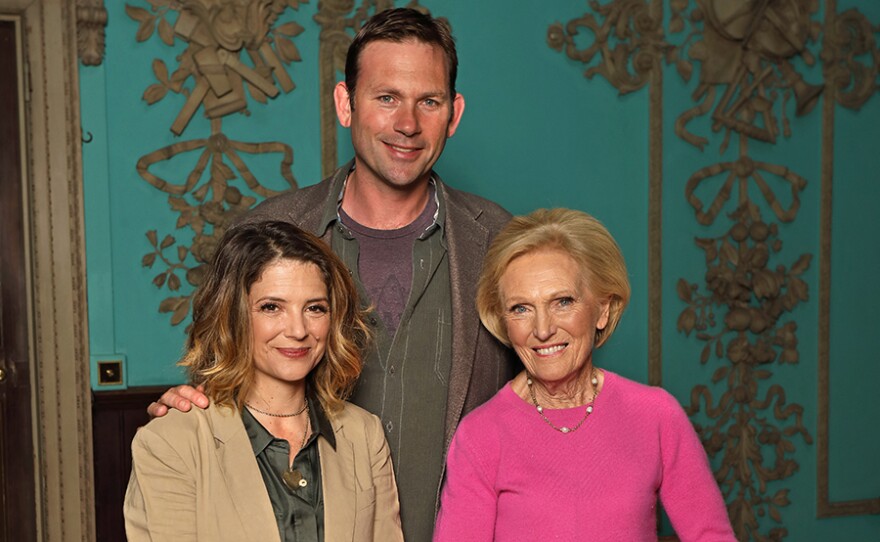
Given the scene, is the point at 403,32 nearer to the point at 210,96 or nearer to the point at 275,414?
the point at 275,414

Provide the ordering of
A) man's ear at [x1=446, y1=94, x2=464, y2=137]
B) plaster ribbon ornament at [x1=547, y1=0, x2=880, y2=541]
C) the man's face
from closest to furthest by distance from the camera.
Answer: the man's face < man's ear at [x1=446, y1=94, x2=464, y2=137] < plaster ribbon ornament at [x1=547, y1=0, x2=880, y2=541]

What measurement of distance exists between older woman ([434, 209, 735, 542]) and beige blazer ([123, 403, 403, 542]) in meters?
0.22

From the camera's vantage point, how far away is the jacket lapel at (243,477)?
6.68ft

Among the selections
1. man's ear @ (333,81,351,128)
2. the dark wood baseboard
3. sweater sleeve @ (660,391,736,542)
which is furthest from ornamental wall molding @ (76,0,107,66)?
sweater sleeve @ (660,391,736,542)

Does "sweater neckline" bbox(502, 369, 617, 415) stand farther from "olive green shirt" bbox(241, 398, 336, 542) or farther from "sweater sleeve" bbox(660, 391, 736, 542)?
"olive green shirt" bbox(241, 398, 336, 542)

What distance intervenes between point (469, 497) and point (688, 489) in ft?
1.54

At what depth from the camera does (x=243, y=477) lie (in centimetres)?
206

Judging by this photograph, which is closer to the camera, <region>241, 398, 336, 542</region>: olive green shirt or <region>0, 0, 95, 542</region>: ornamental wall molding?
<region>241, 398, 336, 542</region>: olive green shirt

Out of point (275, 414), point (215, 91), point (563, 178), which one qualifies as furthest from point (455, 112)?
point (563, 178)

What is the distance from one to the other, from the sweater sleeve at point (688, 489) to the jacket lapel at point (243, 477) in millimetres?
837

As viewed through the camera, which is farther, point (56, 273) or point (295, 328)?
point (56, 273)

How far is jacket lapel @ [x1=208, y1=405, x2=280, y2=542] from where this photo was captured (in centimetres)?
204

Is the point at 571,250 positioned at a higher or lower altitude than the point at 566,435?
higher

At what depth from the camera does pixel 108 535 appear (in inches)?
149
